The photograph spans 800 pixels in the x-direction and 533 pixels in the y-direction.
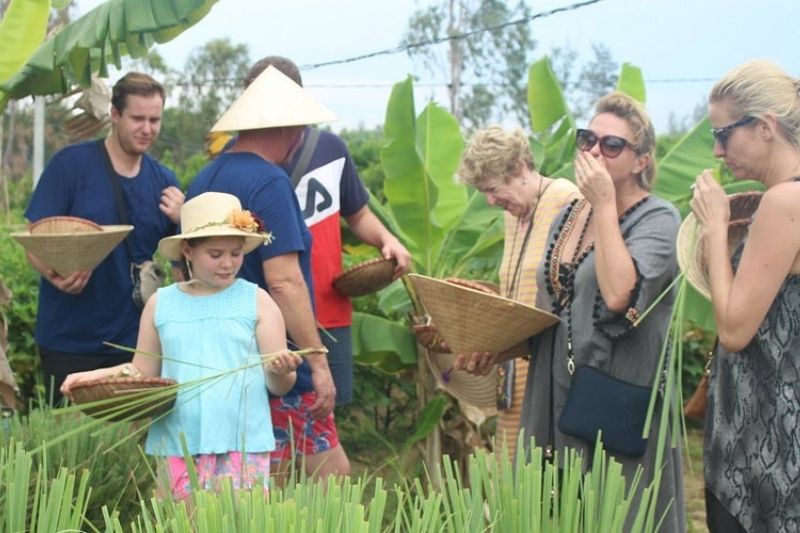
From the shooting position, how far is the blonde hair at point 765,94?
2.97 metres

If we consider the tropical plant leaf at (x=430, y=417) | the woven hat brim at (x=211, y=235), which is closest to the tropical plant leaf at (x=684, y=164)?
the tropical plant leaf at (x=430, y=417)

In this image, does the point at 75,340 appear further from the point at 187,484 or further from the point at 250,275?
the point at 187,484

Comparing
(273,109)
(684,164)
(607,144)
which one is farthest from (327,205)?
(684,164)

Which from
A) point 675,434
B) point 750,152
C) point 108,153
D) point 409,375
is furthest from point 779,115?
point 409,375

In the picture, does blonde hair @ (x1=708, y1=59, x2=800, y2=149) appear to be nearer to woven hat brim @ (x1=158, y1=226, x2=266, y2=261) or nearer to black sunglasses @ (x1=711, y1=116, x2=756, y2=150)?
black sunglasses @ (x1=711, y1=116, x2=756, y2=150)

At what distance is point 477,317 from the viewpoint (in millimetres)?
3658

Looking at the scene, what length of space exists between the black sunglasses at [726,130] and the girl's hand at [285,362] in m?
1.33

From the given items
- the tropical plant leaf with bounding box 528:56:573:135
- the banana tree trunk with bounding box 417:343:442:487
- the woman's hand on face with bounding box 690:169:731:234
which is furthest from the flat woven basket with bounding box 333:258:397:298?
the tropical plant leaf with bounding box 528:56:573:135

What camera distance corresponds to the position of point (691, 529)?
5848 millimetres

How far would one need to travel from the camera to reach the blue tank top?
11.9ft

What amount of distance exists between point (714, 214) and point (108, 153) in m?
2.49

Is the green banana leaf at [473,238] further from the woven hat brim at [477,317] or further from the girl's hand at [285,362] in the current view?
the girl's hand at [285,362]

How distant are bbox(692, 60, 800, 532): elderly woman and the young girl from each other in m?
1.29

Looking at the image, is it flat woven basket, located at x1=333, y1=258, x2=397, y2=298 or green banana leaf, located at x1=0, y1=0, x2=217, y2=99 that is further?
flat woven basket, located at x1=333, y1=258, x2=397, y2=298
